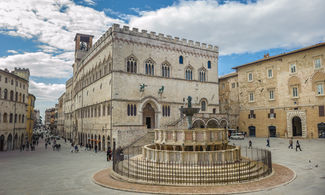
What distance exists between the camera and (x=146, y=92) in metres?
33.6

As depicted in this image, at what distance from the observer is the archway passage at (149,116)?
34094 millimetres

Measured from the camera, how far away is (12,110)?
120 feet

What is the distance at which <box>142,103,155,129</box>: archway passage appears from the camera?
34.1 meters

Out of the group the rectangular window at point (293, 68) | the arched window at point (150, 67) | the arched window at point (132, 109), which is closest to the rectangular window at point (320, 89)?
the rectangular window at point (293, 68)

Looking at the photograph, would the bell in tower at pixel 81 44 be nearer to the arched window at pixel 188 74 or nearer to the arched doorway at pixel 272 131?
the arched window at pixel 188 74

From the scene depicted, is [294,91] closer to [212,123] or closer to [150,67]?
[212,123]

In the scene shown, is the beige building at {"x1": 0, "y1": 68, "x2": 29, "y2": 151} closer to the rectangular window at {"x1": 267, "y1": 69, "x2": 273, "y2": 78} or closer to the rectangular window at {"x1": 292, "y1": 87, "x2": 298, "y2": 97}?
the rectangular window at {"x1": 267, "y1": 69, "x2": 273, "y2": 78}

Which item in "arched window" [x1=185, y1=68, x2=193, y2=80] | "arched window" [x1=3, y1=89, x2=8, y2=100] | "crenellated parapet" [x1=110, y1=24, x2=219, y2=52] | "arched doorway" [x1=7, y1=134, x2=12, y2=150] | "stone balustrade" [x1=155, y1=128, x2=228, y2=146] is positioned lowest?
"arched doorway" [x1=7, y1=134, x2=12, y2=150]

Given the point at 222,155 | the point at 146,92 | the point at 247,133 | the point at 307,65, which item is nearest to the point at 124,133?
the point at 146,92

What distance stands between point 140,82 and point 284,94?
23.7 meters

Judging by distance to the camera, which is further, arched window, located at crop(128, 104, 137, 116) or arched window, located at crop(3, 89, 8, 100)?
arched window, located at crop(3, 89, 8, 100)

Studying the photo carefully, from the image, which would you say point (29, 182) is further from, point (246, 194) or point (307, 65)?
point (307, 65)

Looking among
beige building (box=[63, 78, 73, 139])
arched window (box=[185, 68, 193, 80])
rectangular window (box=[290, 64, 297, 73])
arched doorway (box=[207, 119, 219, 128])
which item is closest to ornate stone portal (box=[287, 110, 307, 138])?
rectangular window (box=[290, 64, 297, 73])

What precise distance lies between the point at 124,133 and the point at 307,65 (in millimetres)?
28920
